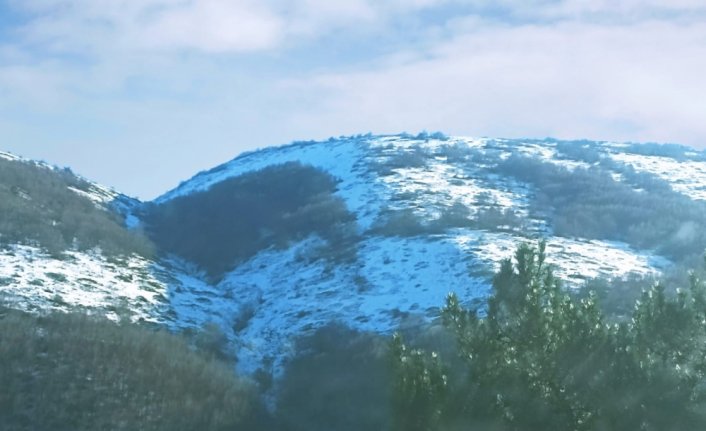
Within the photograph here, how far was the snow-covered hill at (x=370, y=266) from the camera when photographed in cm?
3616

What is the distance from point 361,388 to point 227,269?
873 inches

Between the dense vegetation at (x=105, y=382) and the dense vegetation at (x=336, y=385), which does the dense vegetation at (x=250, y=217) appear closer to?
the dense vegetation at (x=336, y=385)

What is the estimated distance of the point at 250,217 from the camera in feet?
192

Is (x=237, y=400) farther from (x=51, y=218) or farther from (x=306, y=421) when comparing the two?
(x=51, y=218)

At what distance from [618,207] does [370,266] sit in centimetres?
2002

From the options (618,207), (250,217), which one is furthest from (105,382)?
Result: (618,207)

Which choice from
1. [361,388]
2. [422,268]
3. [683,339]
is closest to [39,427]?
[361,388]

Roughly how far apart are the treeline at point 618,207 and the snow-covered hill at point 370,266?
429mm

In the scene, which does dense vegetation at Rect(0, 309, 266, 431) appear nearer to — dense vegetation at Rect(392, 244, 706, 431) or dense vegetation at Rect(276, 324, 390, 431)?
dense vegetation at Rect(276, 324, 390, 431)

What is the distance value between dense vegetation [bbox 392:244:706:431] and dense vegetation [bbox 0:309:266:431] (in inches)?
513

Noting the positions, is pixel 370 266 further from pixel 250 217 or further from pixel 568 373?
pixel 568 373

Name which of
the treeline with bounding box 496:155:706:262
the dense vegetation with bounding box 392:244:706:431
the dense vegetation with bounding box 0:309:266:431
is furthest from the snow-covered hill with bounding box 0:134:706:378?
the dense vegetation with bounding box 392:244:706:431

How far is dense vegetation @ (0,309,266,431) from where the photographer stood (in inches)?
977

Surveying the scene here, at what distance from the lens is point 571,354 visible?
14.6 meters
